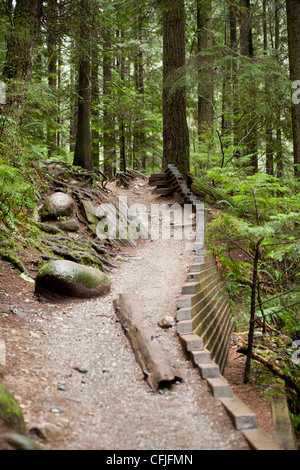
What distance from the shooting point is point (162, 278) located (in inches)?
241

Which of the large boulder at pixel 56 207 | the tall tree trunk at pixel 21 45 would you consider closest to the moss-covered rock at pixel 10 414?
the large boulder at pixel 56 207

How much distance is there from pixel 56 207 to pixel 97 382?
489cm

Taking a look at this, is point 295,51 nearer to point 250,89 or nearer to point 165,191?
point 250,89

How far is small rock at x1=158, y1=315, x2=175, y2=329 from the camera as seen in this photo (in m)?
4.31

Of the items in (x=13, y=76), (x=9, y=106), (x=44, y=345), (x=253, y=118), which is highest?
(x=253, y=118)

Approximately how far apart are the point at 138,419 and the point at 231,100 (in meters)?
10.7

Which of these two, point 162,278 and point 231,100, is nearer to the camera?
point 162,278

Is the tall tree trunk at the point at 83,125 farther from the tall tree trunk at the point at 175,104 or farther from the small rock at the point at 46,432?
the small rock at the point at 46,432

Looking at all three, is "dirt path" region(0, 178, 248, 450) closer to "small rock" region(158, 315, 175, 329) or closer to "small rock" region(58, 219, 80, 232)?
"small rock" region(158, 315, 175, 329)

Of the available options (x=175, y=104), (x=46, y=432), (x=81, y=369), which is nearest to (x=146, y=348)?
(x=81, y=369)

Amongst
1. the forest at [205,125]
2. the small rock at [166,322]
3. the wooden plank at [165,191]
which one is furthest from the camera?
the wooden plank at [165,191]

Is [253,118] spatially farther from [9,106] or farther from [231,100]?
[9,106]

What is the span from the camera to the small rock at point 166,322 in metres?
4.31
